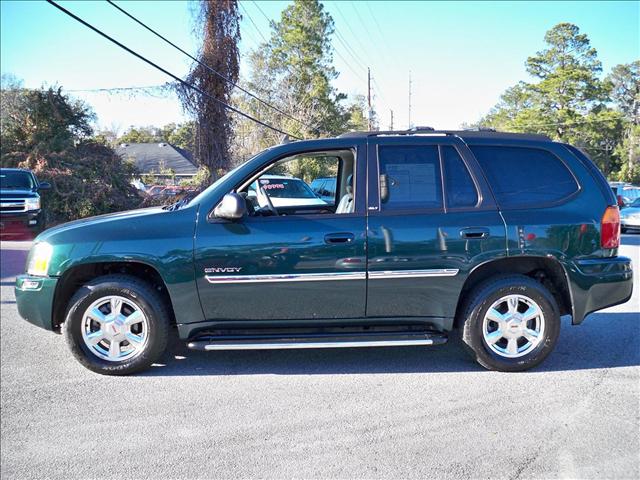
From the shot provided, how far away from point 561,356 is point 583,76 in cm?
4401

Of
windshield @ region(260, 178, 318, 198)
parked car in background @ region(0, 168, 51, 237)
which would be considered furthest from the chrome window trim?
parked car in background @ region(0, 168, 51, 237)

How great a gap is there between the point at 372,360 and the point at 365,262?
1.01 meters

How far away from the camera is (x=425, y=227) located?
13.1 feet

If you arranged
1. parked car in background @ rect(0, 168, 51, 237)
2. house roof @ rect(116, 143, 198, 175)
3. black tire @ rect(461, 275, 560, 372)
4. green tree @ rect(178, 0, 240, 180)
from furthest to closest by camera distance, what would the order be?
house roof @ rect(116, 143, 198, 175) < green tree @ rect(178, 0, 240, 180) < parked car in background @ rect(0, 168, 51, 237) < black tire @ rect(461, 275, 560, 372)

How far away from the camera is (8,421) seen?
339 cm

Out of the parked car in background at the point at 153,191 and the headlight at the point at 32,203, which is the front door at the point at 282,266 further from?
the parked car in background at the point at 153,191

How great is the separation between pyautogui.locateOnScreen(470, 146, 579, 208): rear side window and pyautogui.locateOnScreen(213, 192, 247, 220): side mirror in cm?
201

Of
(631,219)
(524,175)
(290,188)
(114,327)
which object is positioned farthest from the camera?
(631,219)

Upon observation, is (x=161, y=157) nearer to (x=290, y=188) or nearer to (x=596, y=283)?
(x=290, y=188)

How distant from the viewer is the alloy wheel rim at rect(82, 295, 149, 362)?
13.3ft

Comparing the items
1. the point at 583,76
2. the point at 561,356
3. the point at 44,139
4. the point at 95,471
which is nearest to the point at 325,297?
the point at 95,471

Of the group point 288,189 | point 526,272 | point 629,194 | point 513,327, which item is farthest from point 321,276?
point 629,194

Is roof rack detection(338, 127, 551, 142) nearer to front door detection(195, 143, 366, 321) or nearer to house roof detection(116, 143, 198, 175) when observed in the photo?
front door detection(195, 143, 366, 321)

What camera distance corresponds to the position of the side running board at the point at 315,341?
3936 millimetres
